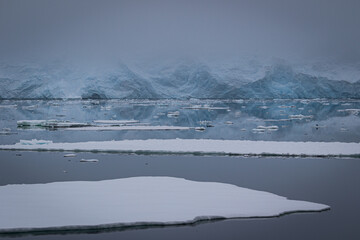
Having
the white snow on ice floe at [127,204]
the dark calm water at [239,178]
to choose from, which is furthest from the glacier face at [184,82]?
the white snow on ice floe at [127,204]

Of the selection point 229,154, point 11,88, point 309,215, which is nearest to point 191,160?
point 229,154

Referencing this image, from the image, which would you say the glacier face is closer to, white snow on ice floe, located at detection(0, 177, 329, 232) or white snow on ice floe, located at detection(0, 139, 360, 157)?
white snow on ice floe, located at detection(0, 139, 360, 157)

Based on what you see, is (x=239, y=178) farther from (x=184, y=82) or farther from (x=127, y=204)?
(x=184, y=82)

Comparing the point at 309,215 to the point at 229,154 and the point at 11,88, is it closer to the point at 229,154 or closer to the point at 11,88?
the point at 229,154

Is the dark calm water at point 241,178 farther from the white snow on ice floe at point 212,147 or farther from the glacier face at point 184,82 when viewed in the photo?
the glacier face at point 184,82

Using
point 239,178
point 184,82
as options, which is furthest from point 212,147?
point 184,82

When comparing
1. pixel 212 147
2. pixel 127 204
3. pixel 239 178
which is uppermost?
pixel 212 147
